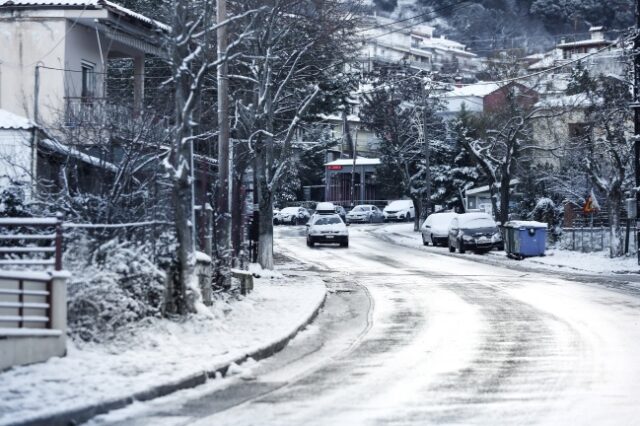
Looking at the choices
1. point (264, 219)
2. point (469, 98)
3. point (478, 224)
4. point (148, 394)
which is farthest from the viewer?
point (469, 98)

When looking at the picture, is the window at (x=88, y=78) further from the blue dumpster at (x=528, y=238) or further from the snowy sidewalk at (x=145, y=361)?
the blue dumpster at (x=528, y=238)

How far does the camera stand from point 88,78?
28109 millimetres

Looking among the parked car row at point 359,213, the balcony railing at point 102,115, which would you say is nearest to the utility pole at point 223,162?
the balcony railing at point 102,115

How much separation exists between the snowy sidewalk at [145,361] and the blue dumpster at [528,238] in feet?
73.7

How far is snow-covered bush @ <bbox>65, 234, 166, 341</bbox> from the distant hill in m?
108

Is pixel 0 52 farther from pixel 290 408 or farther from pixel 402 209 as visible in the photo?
pixel 402 209

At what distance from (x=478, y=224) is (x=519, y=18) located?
4197 inches

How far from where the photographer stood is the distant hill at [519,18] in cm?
13400

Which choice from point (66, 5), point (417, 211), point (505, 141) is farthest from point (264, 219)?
point (417, 211)

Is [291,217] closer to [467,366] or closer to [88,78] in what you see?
[88,78]

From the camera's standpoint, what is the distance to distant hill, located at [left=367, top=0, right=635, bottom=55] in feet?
440

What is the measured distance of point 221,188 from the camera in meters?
21.4

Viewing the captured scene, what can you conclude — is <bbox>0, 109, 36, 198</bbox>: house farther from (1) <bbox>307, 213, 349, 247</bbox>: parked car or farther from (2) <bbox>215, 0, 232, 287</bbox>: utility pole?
(1) <bbox>307, 213, 349, 247</bbox>: parked car

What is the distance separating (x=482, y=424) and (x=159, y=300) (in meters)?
6.91
